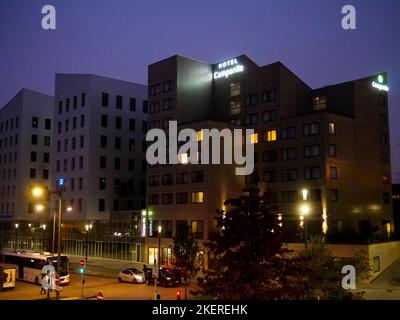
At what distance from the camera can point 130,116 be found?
86.9 meters

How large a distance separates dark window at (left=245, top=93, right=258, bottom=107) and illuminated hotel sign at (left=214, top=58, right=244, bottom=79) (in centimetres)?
457

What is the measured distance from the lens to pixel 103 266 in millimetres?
63688

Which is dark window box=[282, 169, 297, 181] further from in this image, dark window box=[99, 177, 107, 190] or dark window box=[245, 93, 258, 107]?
dark window box=[99, 177, 107, 190]

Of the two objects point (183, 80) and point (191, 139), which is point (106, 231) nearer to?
point (191, 139)

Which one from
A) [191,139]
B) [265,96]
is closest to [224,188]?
[191,139]

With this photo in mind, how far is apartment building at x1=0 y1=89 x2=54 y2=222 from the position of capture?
9606cm

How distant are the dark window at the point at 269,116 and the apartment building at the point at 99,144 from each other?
1166 inches

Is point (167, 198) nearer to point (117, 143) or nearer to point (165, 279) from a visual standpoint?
point (117, 143)

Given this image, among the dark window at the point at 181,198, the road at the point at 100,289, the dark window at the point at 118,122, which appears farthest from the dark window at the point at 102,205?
the road at the point at 100,289

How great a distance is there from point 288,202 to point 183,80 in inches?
962

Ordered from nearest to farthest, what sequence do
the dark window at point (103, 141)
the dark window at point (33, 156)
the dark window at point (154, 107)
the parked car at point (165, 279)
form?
the parked car at point (165, 279), the dark window at point (154, 107), the dark window at point (103, 141), the dark window at point (33, 156)

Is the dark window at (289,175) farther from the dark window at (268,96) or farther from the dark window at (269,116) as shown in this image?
the dark window at (268,96)

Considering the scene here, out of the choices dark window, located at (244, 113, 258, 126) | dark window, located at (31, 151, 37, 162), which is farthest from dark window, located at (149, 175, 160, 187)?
dark window, located at (31, 151, 37, 162)

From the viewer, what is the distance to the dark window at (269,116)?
65.6 metres
